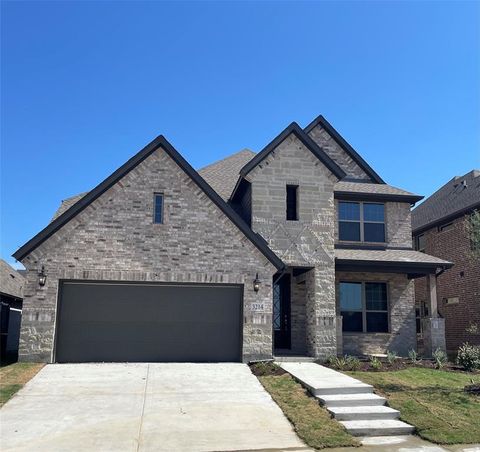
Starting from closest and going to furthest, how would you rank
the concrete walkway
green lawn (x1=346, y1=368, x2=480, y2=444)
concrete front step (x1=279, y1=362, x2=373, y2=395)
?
green lawn (x1=346, y1=368, x2=480, y2=444) → the concrete walkway → concrete front step (x1=279, y1=362, x2=373, y2=395)

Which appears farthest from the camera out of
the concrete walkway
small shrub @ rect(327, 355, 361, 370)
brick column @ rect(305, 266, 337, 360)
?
brick column @ rect(305, 266, 337, 360)

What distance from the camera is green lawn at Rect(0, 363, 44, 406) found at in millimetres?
10644

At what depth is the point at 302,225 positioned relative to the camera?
17031 millimetres

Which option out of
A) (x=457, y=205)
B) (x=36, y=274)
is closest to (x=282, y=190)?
(x=36, y=274)

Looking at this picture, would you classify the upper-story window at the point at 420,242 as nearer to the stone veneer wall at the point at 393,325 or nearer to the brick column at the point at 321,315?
the stone veneer wall at the point at 393,325

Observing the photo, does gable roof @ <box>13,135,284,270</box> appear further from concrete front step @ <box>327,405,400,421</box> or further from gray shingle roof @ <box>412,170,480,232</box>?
gray shingle roof @ <box>412,170,480,232</box>

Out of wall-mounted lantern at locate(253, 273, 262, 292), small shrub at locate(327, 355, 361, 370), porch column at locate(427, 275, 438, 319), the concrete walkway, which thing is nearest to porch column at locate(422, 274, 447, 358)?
porch column at locate(427, 275, 438, 319)

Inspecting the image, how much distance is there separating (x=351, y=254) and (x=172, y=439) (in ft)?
36.5

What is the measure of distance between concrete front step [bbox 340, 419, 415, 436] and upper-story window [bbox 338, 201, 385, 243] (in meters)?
10.00

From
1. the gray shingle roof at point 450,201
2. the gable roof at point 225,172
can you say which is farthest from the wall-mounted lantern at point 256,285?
the gray shingle roof at point 450,201

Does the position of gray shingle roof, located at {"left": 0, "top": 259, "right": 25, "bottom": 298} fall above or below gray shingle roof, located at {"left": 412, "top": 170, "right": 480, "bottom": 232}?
below

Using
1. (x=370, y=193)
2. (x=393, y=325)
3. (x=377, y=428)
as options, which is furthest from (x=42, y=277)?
(x=393, y=325)

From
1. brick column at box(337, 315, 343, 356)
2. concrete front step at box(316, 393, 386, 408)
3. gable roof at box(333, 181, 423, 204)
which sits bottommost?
concrete front step at box(316, 393, 386, 408)

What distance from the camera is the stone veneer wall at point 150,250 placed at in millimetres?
14203
